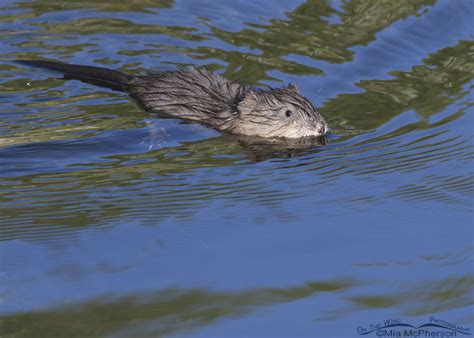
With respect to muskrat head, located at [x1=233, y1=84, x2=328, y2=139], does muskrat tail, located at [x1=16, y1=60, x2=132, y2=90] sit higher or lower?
higher

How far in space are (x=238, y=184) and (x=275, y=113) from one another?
1.60m

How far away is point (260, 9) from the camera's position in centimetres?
914

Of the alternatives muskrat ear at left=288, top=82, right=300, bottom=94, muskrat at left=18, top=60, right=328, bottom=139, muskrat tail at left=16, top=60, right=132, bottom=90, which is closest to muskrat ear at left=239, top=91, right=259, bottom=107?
muskrat at left=18, top=60, right=328, bottom=139

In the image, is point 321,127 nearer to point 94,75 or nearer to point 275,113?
point 275,113

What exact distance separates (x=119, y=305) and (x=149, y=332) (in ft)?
0.80

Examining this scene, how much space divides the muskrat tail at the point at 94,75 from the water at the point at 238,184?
9cm

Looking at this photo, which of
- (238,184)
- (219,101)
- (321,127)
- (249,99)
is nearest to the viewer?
(238,184)

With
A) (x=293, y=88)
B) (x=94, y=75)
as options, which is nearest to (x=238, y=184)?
(x=293, y=88)

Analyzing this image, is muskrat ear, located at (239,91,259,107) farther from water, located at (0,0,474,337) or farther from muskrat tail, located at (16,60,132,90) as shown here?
muskrat tail, located at (16,60,132,90)

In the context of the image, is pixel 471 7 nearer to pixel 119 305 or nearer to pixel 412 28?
pixel 412 28

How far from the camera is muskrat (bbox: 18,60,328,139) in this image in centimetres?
687

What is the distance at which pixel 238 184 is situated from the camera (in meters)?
5.51

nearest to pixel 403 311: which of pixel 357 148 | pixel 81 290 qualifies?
pixel 81 290

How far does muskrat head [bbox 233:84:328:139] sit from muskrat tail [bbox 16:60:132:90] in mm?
1051
